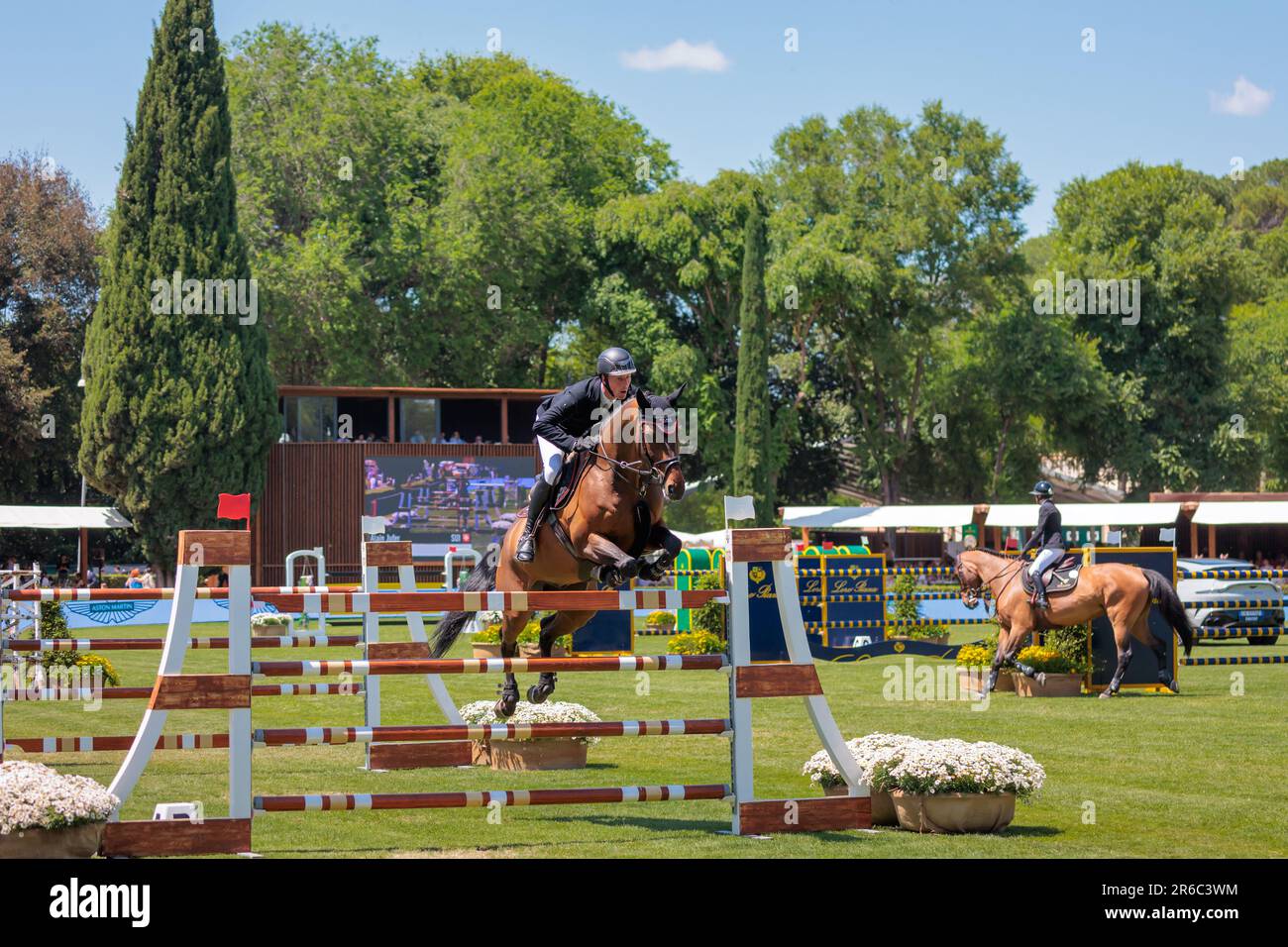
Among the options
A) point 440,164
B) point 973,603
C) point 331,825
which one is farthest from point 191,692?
point 440,164

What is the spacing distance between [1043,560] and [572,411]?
9.36m

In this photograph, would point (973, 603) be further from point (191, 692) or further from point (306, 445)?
point (306, 445)

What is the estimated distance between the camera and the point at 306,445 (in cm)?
4759

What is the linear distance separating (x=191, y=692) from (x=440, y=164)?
52.7 m

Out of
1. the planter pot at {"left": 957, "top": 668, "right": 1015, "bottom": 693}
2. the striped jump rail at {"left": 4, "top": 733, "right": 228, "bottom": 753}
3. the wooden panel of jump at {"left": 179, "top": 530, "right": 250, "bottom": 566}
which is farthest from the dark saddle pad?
the planter pot at {"left": 957, "top": 668, "right": 1015, "bottom": 693}

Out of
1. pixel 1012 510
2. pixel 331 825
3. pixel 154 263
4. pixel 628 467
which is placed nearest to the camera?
pixel 331 825

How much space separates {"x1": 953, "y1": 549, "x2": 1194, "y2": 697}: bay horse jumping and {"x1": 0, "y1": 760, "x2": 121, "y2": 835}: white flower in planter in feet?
44.4

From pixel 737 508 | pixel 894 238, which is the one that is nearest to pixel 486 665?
pixel 737 508

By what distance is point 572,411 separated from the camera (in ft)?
35.9

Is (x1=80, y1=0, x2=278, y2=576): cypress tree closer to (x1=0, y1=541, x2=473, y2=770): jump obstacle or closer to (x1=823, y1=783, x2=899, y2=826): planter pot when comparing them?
(x1=0, y1=541, x2=473, y2=770): jump obstacle

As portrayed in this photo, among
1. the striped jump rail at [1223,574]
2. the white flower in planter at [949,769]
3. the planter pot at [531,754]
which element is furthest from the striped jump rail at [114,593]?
the striped jump rail at [1223,574]

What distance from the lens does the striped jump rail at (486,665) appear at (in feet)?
26.1

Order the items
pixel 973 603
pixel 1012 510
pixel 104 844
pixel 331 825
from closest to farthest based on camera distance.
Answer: pixel 104 844 < pixel 331 825 < pixel 973 603 < pixel 1012 510

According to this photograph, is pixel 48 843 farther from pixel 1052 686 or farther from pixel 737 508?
pixel 1052 686
